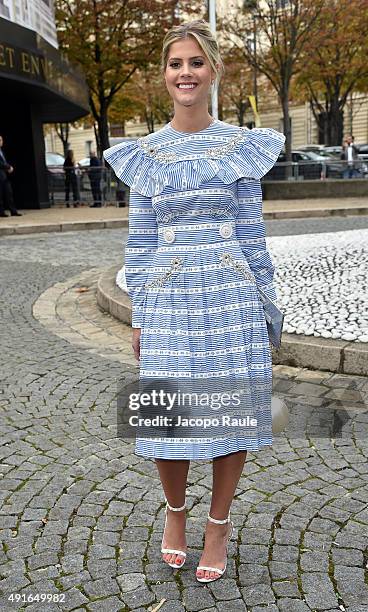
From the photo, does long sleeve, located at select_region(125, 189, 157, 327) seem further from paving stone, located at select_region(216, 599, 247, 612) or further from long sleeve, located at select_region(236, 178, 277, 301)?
paving stone, located at select_region(216, 599, 247, 612)

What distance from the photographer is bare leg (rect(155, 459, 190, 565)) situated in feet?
8.00

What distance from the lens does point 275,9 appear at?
24.7 metres

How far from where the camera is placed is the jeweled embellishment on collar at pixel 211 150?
235 centimetres

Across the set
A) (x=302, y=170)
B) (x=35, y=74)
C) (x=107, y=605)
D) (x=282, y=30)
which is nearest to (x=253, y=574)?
(x=107, y=605)

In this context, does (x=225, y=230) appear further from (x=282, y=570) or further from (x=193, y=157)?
(x=282, y=570)

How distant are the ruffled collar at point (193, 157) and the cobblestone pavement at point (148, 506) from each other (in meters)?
1.50

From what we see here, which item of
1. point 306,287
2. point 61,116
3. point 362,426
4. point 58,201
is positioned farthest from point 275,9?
point 362,426

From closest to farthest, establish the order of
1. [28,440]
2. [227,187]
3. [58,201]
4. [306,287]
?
[227,187] < [28,440] < [306,287] < [58,201]

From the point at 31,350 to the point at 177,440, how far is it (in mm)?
3509

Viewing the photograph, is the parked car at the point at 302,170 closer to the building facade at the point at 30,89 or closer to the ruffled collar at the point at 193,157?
the building facade at the point at 30,89

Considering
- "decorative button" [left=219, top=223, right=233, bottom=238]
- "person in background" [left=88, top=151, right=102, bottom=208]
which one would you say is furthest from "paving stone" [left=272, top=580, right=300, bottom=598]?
"person in background" [left=88, top=151, right=102, bottom=208]

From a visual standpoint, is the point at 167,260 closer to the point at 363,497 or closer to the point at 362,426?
the point at 363,497

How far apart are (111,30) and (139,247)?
23.6 metres

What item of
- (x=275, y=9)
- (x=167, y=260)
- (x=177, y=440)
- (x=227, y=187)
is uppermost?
(x=275, y=9)
